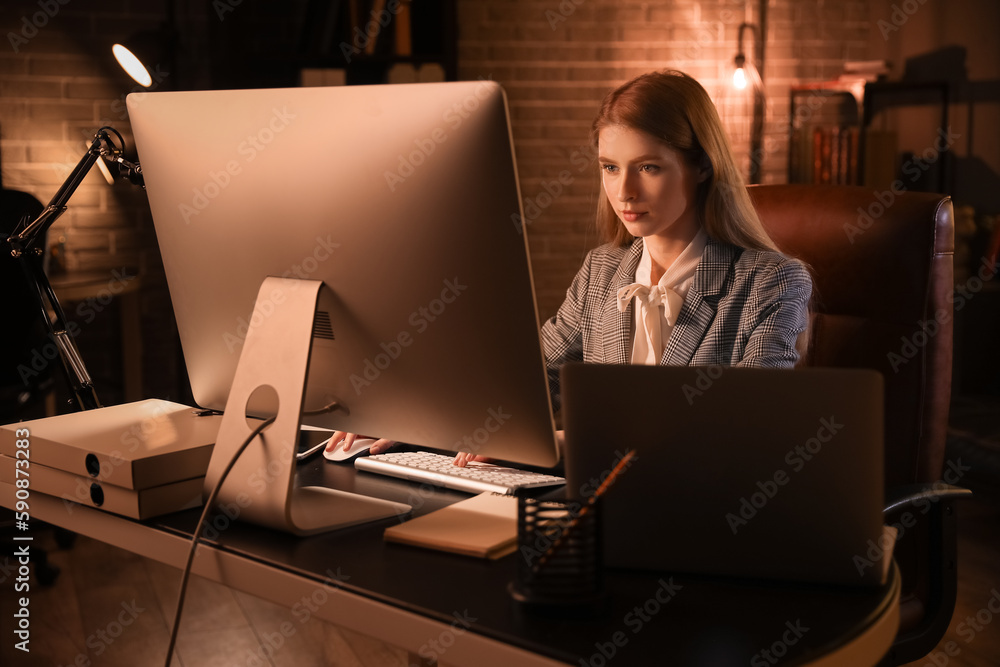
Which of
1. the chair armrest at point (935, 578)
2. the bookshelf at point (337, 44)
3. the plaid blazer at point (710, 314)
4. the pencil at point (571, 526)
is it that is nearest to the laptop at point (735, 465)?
the pencil at point (571, 526)

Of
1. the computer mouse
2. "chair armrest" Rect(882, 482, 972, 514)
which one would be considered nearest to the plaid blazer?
"chair armrest" Rect(882, 482, 972, 514)

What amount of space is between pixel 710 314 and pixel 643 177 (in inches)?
10.3

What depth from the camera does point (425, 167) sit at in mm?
922

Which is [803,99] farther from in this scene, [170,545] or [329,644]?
[170,545]

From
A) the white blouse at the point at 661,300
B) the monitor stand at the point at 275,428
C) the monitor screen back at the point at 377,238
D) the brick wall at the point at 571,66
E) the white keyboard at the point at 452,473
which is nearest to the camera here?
the monitor screen back at the point at 377,238

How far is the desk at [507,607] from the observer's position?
78 cm

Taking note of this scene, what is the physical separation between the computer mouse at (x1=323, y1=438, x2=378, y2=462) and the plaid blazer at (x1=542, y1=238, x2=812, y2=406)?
0.39m

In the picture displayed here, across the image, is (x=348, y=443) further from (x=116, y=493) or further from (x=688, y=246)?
(x=688, y=246)

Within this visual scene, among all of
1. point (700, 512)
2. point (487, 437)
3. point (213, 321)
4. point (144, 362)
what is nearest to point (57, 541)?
point (144, 362)

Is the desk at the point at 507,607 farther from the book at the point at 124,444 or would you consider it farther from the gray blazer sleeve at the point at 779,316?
the gray blazer sleeve at the point at 779,316

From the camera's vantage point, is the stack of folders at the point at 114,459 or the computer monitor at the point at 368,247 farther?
the stack of folders at the point at 114,459

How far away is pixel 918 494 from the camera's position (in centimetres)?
131

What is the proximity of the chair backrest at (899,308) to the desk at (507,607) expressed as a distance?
2.14 feet

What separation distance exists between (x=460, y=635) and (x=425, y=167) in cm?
43
